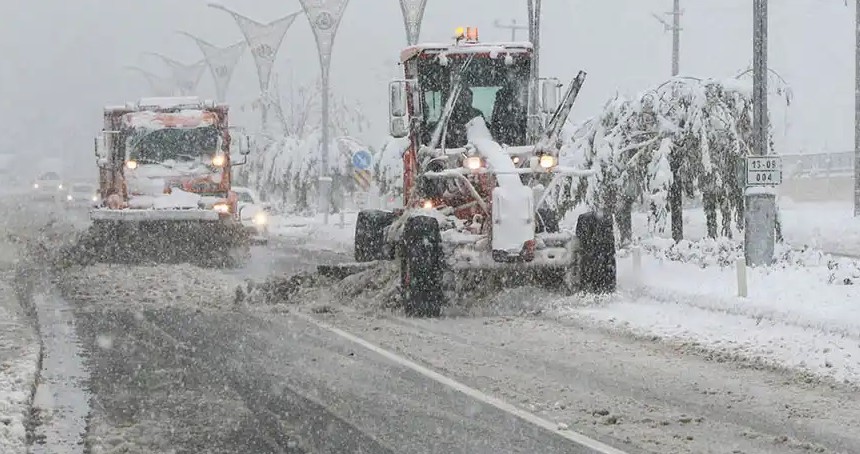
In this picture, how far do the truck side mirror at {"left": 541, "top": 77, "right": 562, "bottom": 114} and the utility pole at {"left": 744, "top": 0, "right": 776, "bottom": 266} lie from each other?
3.01 meters

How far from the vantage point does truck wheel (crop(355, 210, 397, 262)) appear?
53.7 ft

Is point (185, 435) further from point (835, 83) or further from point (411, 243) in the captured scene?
point (835, 83)

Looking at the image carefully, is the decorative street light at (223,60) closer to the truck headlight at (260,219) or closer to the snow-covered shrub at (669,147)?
the truck headlight at (260,219)

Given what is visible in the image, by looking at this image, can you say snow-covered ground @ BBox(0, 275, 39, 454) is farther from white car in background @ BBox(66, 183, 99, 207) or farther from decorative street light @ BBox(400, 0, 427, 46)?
white car in background @ BBox(66, 183, 99, 207)

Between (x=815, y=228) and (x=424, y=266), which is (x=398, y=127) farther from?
(x=815, y=228)

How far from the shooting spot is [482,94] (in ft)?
49.0

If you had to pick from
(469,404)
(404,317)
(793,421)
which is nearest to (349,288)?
(404,317)

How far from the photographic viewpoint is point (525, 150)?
1445 cm

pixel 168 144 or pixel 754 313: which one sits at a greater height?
pixel 168 144

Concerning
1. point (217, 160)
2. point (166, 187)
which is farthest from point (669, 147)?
point (166, 187)

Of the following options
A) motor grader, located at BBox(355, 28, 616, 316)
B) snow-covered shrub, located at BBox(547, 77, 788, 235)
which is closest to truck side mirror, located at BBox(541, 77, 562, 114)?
motor grader, located at BBox(355, 28, 616, 316)

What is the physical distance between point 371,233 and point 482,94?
2811 mm

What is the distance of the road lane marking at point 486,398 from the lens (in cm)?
709

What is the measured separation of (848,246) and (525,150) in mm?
14434
